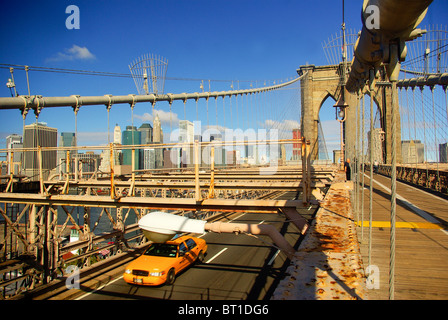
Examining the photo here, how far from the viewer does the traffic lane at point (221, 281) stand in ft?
25.5

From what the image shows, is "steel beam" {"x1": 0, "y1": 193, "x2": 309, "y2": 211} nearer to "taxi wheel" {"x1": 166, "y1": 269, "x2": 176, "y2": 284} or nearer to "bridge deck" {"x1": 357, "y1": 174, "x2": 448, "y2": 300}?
"bridge deck" {"x1": 357, "y1": 174, "x2": 448, "y2": 300}

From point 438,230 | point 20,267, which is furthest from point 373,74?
point 20,267

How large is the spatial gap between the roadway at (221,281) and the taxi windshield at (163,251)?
2.68ft

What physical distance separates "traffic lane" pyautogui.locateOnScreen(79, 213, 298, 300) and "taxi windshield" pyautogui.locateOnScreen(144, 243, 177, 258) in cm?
82

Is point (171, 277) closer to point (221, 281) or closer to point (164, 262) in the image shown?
point (164, 262)

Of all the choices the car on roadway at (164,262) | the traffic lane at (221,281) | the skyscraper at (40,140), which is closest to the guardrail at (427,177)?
the traffic lane at (221,281)

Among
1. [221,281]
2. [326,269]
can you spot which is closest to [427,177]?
[221,281]

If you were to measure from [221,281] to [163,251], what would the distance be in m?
2.43

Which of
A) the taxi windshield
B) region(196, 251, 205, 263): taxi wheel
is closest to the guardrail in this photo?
region(196, 251, 205, 263): taxi wheel

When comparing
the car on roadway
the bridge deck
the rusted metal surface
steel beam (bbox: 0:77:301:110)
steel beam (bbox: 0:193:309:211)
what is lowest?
the car on roadway

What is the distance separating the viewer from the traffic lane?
307 inches

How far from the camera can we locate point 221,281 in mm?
8703

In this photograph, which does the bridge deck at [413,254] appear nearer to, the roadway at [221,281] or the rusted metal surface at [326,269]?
the rusted metal surface at [326,269]

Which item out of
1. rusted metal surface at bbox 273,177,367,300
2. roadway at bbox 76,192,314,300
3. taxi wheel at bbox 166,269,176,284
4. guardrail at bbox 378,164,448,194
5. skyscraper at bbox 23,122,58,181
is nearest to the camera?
rusted metal surface at bbox 273,177,367,300
